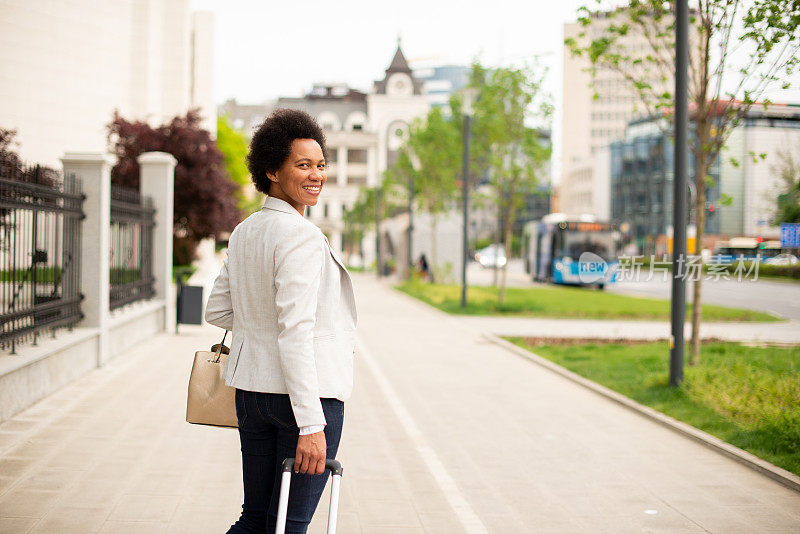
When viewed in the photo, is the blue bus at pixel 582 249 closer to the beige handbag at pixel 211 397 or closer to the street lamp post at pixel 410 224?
the street lamp post at pixel 410 224

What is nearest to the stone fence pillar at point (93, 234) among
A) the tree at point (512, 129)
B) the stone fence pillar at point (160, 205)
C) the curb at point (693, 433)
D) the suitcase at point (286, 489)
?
the stone fence pillar at point (160, 205)

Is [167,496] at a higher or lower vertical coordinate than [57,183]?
lower

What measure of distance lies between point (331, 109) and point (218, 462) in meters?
111

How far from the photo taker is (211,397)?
300cm

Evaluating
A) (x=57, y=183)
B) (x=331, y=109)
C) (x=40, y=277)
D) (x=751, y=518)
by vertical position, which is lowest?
(x=751, y=518)

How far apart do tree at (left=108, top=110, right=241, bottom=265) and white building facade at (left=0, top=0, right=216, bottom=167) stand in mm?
969

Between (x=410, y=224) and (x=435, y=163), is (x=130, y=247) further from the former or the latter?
(x=410, y=224)

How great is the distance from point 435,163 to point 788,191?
47.9ft

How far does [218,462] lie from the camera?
20.5ft

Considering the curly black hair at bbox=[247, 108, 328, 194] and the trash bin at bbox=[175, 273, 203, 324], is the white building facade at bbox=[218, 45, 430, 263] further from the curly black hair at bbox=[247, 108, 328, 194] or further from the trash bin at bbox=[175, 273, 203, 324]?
the curly black hair at bbox=[247, 108, 328, 194]

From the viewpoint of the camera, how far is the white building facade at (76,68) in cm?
2762

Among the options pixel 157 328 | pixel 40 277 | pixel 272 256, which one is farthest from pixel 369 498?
pixel 157 328

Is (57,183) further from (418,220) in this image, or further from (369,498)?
(418,220)

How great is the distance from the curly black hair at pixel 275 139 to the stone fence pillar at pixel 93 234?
26.8ft
